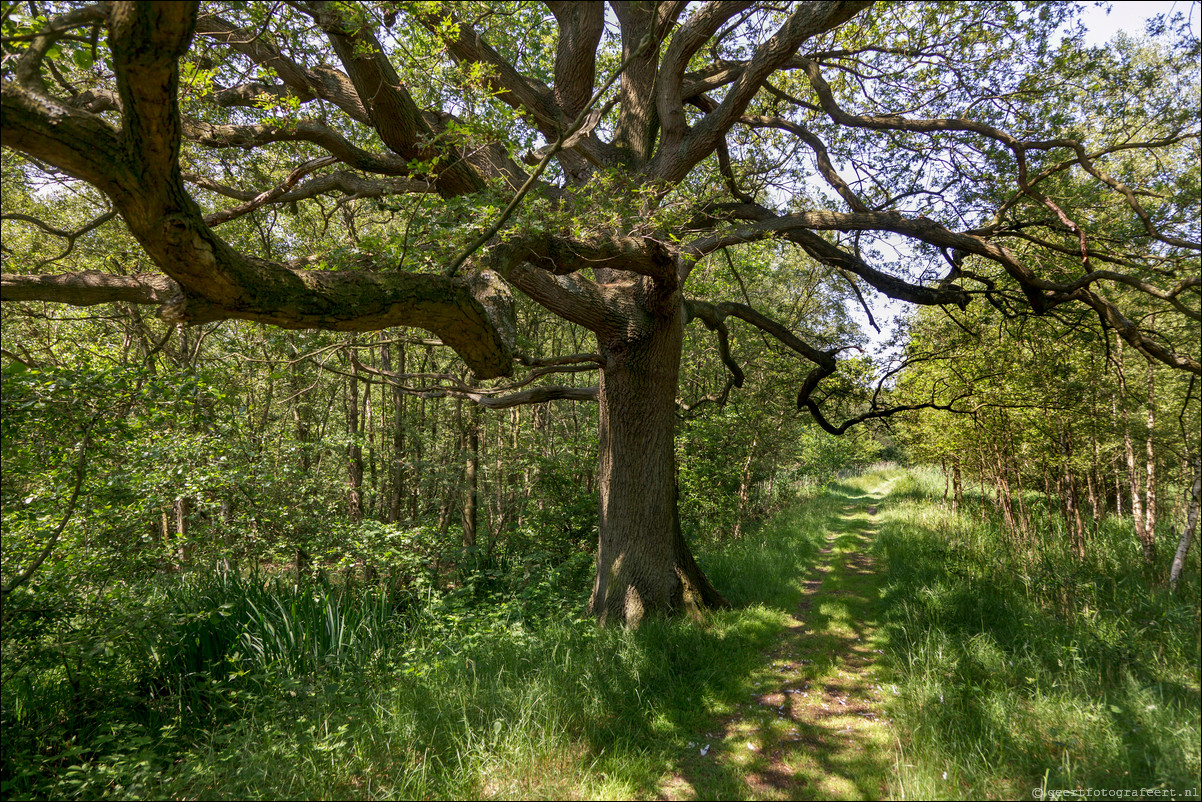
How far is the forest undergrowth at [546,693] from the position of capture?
2.93 metres

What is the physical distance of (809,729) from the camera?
3.73m

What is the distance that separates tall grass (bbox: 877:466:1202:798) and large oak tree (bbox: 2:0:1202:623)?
2127 millimetres

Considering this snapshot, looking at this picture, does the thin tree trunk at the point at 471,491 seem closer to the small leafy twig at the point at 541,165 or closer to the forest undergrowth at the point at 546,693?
the forest undergrowth at the point at 546,693

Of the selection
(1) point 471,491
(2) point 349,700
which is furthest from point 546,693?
(1) point 471,491

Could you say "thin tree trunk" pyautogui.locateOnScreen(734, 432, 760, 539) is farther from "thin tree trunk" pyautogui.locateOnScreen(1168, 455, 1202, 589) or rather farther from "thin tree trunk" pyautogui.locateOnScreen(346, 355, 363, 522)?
"thin tree trunk" pyautogui.locateOnScreen(346, 355, 363, 522)

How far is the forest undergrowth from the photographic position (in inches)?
115

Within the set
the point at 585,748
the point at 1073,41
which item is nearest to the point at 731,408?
the point at 1073,41

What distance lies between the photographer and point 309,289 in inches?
114

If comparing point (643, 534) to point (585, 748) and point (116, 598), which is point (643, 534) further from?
point (116, 598)

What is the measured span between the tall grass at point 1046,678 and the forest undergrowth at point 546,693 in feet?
0.06

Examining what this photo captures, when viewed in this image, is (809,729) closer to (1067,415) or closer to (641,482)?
(641,482)

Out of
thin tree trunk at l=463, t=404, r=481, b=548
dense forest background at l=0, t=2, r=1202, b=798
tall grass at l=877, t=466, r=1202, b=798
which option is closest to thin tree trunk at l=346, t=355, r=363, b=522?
dense forest background at l=0, t=2, r=1202, b=798

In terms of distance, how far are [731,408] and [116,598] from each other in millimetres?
9105

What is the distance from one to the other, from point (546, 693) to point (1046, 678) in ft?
11.5
